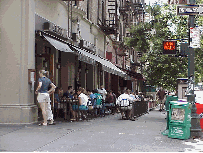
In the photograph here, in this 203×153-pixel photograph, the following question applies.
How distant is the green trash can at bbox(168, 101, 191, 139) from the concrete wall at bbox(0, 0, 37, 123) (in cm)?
513

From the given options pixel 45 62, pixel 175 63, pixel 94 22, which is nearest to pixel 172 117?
pixel 45 62

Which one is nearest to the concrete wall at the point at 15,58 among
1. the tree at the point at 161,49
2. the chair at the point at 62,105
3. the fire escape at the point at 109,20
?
the chair at the point at 62,105

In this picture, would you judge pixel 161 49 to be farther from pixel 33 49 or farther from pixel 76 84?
pixel 33 49

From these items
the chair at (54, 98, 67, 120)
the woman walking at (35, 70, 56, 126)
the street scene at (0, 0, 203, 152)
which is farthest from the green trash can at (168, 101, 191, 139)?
the chair at (54, 98, 67, 120)

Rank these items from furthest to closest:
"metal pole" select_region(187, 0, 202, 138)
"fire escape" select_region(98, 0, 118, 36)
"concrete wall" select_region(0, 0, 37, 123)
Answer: "fire escape" select_region(98, 0, 118, 36)
"concrete wall" select_region(0, 0, 37, 123)
"metal pole" select_region(187, 0, 202, 138)

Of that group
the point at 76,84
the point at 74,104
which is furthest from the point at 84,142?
the point at 76,84

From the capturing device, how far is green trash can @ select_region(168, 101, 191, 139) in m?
10.3

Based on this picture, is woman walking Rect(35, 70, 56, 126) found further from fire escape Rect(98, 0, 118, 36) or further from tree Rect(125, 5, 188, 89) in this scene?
fire escape Rect(98, 0, 118, 36)

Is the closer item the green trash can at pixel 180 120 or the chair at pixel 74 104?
the green trash can at pixel 180 120

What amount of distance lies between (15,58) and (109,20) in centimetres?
1647

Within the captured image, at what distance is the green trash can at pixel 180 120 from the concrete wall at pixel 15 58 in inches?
202

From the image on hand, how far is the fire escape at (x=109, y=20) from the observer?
92.8 ft

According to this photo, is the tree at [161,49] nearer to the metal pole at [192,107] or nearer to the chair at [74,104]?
the chair at [74,104]

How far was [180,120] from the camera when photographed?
411 inches
